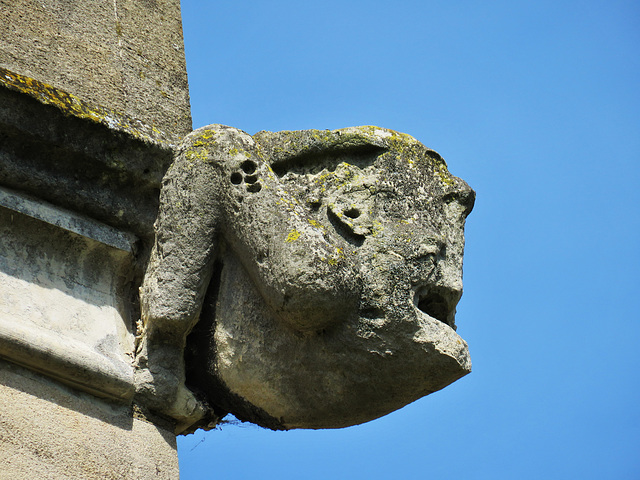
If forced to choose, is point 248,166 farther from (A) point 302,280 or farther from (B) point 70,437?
(B) point 70,437

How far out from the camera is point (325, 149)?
3.32 meters

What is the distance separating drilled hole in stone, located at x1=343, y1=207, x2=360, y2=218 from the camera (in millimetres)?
3184


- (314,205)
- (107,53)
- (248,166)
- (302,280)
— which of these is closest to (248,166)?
(248,166)

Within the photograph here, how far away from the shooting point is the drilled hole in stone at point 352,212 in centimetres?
318

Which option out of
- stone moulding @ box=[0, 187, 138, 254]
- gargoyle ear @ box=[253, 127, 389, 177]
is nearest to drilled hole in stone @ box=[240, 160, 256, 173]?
gargoyle ear @ box=[253, 127, 389, 177]

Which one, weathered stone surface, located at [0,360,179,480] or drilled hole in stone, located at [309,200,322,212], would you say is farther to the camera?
drilled hole in stone, located at [309,200,322,212]

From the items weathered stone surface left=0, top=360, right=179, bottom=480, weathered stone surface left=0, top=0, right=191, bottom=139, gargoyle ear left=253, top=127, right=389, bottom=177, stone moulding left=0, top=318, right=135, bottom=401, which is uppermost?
weathered stone surface left=0, top=0, right=191, bottom=139

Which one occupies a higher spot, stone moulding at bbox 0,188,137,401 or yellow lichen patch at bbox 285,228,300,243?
Answer: yellow lichen patch at bbox 285,228,300,243

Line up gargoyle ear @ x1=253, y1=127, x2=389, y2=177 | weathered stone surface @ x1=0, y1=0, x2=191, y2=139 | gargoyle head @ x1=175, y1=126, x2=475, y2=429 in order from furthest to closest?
weathered stone surface @ x1=0, y1=0, x2=191, y2=139 → gargoyle ear @ x1=253, y1=127, x2=389, y2=177 → gargoyle head @ x1=175, y1=126, x2=475, y2=429

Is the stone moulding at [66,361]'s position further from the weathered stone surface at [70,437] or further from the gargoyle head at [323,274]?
the gargoyle head at [323,274]

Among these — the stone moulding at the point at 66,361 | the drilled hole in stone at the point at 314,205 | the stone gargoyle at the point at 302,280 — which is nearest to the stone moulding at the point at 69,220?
the stone gargoyle at the point at 302,280

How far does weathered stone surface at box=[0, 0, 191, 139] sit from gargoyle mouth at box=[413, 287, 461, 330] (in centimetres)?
116

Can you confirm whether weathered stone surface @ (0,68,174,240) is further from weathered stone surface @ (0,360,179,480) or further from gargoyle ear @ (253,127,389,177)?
weathered stone surface @ (0,360,179,480)

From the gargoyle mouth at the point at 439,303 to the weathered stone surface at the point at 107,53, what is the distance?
116 centimetres
